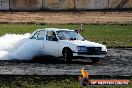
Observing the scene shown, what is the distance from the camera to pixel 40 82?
1480 cm

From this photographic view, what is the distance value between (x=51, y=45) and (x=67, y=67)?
10.0 ft

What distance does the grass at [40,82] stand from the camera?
1415 cm

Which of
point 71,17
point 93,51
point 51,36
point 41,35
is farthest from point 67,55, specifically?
point 71,17

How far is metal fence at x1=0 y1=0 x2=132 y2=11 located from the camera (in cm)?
7019

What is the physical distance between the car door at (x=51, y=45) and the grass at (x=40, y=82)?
6601 mm

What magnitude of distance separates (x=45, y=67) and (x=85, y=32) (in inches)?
866

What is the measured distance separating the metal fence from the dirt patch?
491 cm

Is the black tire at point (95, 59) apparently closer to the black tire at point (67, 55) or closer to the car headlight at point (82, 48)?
the car headlight at point (82, 48)

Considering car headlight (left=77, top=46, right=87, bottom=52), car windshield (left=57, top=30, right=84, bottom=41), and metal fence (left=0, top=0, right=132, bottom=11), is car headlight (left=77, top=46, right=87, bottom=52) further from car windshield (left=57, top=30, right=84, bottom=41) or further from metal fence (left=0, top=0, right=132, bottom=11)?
metal fence (left=0, top=0, right=132, bottom=11)

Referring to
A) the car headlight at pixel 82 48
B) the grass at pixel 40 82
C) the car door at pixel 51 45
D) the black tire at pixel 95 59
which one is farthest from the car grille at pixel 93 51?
the grass at pixel 40 82

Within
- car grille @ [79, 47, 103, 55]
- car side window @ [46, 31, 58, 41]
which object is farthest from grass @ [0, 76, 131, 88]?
car side window @ [46, 31, 58, 41]

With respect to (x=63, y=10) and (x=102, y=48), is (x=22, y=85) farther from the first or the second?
(x=63, y=10)

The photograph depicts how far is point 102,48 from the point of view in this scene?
22.0 meters

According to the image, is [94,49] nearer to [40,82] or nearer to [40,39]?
[40,39]
